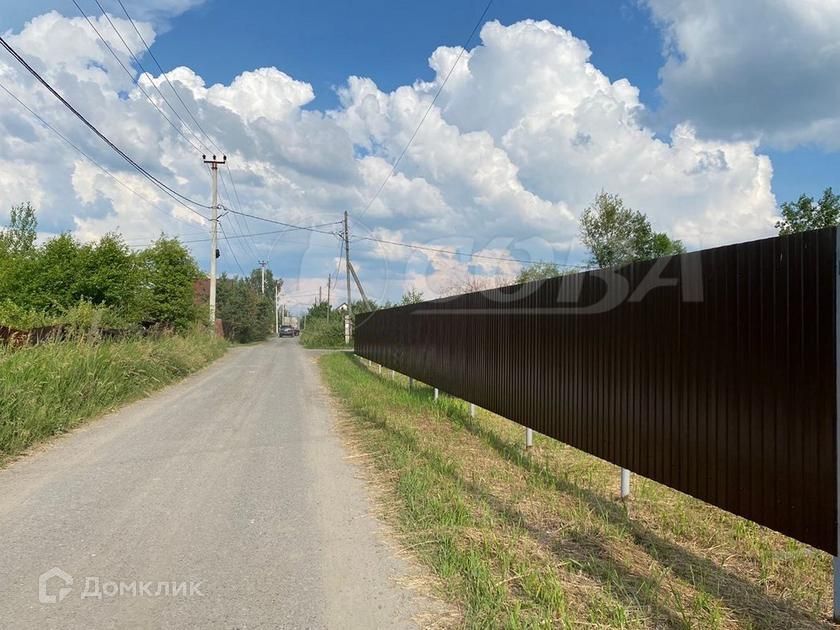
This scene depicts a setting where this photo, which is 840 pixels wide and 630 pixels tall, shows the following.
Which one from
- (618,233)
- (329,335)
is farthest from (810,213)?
(329,335)

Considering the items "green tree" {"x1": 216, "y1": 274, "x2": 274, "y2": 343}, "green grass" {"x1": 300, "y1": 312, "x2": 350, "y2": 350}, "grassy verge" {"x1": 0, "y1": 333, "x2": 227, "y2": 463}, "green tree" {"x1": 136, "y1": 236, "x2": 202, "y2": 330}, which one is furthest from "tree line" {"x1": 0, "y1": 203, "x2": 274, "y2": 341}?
"green tree" {"x1": 216, "y1": 274, "x2": 274, "y2": 343}

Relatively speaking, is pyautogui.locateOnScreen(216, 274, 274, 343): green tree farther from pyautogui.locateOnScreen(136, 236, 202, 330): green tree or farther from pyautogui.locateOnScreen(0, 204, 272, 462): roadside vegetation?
pyautogui.locateOnScreen(136, 236, 202, 330): green tree

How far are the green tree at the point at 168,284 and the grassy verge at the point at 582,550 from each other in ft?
61.6

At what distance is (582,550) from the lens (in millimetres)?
3691

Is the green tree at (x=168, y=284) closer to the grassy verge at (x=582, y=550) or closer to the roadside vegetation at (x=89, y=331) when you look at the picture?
the roadside vegetation at (x=89, y=331)

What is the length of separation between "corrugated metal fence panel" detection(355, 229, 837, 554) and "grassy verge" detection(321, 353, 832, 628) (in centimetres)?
48

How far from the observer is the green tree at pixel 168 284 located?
22094 millimetres

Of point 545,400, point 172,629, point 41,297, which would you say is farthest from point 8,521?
point 41,297

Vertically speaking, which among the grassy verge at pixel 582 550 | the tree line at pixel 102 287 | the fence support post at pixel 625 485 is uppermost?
the tree line at pixel 102 287

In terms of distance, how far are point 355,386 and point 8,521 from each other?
9227 millimetres

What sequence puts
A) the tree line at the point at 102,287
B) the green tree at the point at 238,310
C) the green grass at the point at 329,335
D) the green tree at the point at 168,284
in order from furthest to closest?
the green tree at the point at 238,310, the green grass at the point at 329,335, the green tree at the point at 168,284, the tree line at the point at 102,287

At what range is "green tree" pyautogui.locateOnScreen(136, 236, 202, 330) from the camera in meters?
Answer: 22.1

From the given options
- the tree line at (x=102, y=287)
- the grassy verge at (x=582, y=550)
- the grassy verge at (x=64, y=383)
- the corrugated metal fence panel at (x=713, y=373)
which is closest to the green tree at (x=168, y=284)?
the tree line at (x=102, y=287)

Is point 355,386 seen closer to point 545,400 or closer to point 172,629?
point 545,400
